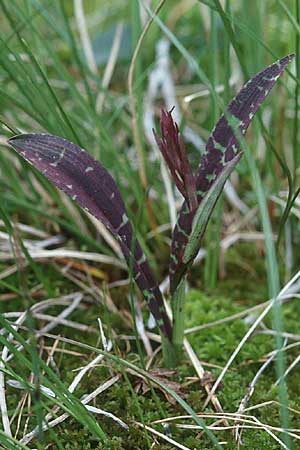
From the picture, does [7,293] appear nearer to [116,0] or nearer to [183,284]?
[183,284]

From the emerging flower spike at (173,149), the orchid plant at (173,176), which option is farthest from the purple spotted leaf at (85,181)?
the emerging flower spike at (173,149)

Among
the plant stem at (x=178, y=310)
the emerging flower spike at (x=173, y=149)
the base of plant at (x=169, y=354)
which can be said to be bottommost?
the base of plant at (x=169, y=354)

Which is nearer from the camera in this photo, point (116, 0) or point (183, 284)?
Result: point (183, 284)

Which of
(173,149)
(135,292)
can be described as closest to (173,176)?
(173,149)

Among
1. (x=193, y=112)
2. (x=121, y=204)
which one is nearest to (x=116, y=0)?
(x=193, y=112)

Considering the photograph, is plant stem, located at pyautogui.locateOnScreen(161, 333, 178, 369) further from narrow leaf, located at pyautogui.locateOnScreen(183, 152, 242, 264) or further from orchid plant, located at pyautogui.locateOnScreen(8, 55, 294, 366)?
narrow leaf, located at pyautogui.locateOnScreen(183, 152, 242, 264)

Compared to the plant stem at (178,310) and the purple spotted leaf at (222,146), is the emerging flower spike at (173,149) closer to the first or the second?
the purple spotted leaf at (222,146)

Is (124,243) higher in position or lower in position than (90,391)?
higher

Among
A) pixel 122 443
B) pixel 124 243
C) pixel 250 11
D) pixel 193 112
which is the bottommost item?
pixel 122 443
